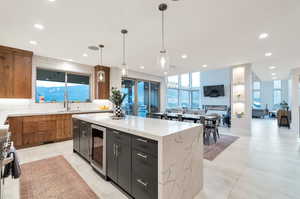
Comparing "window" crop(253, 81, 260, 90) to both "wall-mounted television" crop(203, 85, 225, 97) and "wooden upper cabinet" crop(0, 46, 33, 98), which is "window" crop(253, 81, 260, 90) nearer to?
"wall-mounted television" crop(203, 85, 225, 97)

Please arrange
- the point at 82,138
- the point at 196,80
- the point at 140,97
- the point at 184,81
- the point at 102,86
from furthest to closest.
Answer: the point at 196,80, the point at 184,81, the point at 140,97, the point at 102,86, the point at 82,138

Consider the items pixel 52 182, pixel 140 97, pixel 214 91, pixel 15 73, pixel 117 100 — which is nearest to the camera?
pixel 52 182

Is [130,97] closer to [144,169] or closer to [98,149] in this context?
[98,149]

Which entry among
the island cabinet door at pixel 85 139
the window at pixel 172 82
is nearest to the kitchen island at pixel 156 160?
the island cabinet door at pixel 85 139

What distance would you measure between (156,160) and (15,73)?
187 inches

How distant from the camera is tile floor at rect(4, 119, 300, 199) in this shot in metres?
2.04

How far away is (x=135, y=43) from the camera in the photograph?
3641mm

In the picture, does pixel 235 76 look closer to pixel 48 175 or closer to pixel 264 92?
pixel 48 175

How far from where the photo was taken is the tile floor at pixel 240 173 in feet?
6.68

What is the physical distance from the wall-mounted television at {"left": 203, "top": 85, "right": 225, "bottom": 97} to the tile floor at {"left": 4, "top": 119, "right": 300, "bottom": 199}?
21.0 ft

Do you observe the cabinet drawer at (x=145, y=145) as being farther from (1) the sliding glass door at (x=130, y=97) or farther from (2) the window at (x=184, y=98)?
(2) the window at (x=184, y=98)

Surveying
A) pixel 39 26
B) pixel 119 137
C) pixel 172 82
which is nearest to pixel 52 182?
pixel 119 137

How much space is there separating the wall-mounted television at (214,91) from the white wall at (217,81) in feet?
0.91

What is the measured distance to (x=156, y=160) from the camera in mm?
1525
